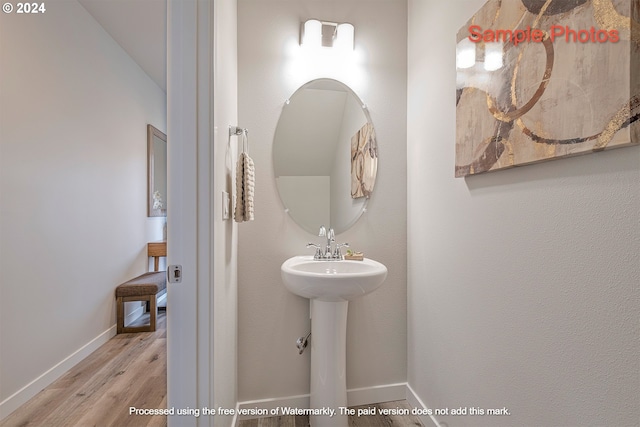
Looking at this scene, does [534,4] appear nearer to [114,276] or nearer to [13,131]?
[13,131]

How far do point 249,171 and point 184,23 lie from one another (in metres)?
0.61

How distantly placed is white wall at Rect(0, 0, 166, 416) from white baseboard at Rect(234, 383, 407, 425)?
131 cm

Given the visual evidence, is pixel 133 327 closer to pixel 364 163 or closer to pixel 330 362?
pixel 330 362

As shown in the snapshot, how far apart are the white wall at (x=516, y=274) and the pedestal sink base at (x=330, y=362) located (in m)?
0.46

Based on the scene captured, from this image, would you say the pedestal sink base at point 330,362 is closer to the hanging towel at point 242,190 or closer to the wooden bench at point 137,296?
the hanging towel at point 242,190

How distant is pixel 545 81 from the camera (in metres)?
0.91

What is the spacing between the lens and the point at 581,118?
0.81 metres

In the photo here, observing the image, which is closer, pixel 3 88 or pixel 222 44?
pixel 222 44

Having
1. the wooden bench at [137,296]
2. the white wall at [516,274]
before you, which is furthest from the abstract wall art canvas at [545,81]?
the wooden bench at [137,296]

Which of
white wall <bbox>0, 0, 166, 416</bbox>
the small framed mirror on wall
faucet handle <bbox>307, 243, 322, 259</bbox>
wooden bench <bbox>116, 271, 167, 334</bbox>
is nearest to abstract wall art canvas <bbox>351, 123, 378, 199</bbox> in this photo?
faucet handle <bbox>307, 243, 322, 259</bbox>

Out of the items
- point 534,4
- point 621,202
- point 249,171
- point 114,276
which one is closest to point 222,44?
point 249,171

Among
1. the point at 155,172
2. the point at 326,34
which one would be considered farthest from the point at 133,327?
A: the point at 326,34

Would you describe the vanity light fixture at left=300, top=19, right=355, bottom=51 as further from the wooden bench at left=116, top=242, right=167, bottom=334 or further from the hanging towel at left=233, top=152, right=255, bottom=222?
the wooden bench at left=116, top=242, right=167, bottom=334

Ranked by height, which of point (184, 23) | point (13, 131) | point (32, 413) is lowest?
point (32, 413)
